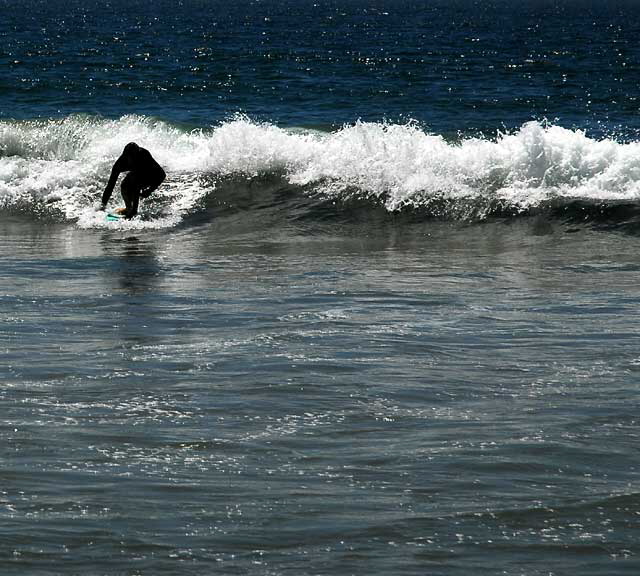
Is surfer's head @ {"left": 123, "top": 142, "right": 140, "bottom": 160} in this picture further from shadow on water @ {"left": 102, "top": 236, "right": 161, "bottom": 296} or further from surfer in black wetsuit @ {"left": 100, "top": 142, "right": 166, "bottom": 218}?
shadow on water @ {"left": 102, "top": 236, "right": 161, "bottom": 296}

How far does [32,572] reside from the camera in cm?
428

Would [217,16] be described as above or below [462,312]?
above

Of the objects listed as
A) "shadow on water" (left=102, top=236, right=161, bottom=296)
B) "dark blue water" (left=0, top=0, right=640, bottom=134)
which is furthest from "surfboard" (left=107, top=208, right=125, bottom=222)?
"dark blue water" (left=0, top=0, right=640, bottom=134)

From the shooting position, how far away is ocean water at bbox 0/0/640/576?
4633 mm

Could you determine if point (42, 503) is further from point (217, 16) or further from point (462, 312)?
point (217, 16)

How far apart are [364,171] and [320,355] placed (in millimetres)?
9114

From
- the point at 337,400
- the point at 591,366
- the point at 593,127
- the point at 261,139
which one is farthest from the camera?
the point at 593,127

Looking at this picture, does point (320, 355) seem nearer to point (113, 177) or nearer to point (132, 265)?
point (132, 265)

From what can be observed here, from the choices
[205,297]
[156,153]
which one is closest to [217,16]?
[156,153]

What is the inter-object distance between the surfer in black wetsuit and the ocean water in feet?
0.94

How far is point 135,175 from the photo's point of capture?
14.7 m

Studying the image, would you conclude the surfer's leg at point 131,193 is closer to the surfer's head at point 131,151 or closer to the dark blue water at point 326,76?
the surfer's head at point 131,151

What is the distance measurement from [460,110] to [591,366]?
20036 millimetres

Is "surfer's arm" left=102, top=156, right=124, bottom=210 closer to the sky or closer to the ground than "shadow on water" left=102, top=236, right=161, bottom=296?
closer to the sky
